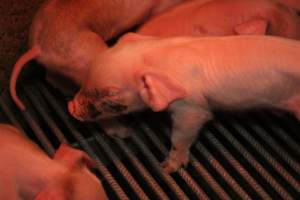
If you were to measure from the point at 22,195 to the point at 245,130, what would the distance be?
85 centimetres

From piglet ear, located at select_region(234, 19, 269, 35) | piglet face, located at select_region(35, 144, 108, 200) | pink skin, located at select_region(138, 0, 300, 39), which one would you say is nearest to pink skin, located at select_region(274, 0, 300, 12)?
pink skin, located at select_region(138, 0, 300, 39)

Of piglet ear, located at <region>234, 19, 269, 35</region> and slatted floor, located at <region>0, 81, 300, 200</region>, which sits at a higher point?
piglet ear, located at <region>234, 19, 269, 35</region>

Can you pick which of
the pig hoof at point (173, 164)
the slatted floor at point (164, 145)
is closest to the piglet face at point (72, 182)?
the slatted floor at point (164, 145)

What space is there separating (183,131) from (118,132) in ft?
0.97

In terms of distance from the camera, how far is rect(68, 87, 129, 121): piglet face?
163cm

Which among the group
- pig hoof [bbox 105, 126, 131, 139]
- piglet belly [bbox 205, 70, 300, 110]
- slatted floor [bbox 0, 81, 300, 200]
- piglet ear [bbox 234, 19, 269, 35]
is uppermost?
piglet ear [bbox 234, 19, 269, 35]

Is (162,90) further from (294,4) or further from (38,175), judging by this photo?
(294,4)

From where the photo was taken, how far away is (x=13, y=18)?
1.99m

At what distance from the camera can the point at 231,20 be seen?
186 centimetres

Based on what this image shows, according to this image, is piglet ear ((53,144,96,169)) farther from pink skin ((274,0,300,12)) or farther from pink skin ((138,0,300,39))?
pink skin ((274,0,300,12))

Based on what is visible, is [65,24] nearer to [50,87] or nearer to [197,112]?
[50,87]

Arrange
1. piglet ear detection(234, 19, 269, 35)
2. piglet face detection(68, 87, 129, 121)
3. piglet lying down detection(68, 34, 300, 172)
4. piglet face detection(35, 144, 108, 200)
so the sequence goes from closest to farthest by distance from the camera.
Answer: piglet face detection(35, 144, 108, 200) → piglet lying down detection(68, 34, 300, 172) → piglet face detection(68, 87, 129, 121) → piglet ear detection(234, 19, 269, 35)

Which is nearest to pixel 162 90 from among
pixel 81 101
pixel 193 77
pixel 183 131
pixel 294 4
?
pixel 193 77

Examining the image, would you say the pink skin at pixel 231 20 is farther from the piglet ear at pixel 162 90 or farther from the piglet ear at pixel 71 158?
the piglet ear at pixel 71 158
